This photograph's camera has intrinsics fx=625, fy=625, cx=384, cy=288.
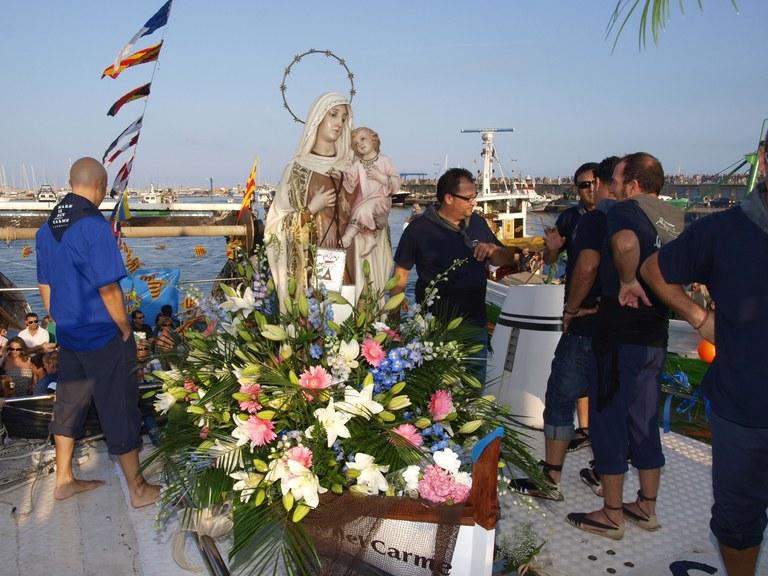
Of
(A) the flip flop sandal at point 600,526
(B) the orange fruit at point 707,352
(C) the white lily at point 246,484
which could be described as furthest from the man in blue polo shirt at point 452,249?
(B) the orange fruit at point 707,352

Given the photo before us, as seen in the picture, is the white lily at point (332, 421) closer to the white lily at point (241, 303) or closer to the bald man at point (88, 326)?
the white lily at point (241, 303)

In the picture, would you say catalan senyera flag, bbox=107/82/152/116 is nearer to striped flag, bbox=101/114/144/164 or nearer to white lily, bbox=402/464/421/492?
striped flag, bbox=101/114/144/164

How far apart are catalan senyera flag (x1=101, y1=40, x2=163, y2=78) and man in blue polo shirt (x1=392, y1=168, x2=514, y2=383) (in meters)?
4.11

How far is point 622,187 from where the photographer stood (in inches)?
126

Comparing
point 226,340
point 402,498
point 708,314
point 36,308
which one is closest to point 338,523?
point 402,498

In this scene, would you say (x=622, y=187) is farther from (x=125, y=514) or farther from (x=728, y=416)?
(x=125, y=514)

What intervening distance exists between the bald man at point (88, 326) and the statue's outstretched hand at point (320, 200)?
3.41 feet

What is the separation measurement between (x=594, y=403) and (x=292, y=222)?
74.4 inches

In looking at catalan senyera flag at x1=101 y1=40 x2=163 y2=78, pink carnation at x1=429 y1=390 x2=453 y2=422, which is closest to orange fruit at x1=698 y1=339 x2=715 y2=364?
pink carnation at x1=429 y1=390 x2=453 y2=422

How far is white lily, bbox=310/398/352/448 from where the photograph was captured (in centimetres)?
216

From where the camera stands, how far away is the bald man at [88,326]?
3197mm

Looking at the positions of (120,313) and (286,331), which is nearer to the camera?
Answer: (286,331)

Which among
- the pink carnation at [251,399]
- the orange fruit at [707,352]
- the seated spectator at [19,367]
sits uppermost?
the pink carnation at [251,399]

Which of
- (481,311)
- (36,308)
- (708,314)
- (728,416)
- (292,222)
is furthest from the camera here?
(36,308)
